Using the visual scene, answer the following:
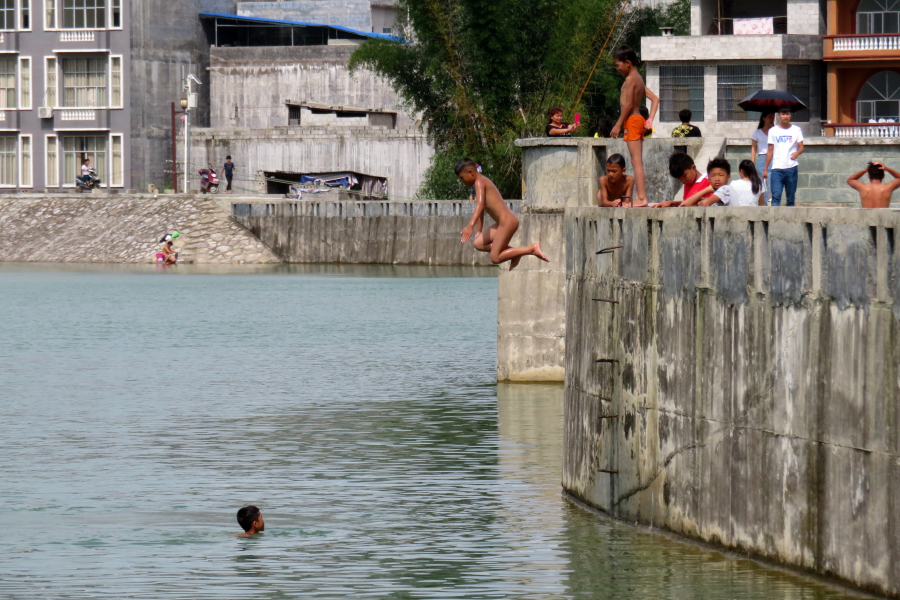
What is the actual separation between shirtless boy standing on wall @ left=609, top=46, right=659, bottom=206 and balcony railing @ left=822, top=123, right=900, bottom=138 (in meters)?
38.4

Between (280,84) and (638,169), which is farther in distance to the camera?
(280,84)

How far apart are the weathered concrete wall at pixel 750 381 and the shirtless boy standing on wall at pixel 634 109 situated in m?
3.37

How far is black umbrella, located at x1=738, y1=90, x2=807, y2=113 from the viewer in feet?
82.2

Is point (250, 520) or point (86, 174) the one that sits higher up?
point (86, 174)

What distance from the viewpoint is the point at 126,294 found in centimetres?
5859

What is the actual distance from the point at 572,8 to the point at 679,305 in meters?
59.2

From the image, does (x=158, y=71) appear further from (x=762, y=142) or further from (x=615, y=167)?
(x=615, y=167)

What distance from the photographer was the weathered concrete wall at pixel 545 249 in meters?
27.2

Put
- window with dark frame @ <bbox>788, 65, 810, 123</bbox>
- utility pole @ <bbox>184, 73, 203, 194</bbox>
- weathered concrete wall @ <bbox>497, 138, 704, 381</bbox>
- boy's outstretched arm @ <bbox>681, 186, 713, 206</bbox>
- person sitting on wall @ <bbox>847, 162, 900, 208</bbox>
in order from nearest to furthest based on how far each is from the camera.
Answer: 1. boy's outstretched arm @ <bbox>681, 186, 713, 206</bbox>
2. person sitting on wall @ <bbox>847, 162, 900, 208</bbox>
3. weathered concrete wall @ <bbox>497, 138, 704, 381</bbox>
4. window with dark frame @ <bbox>788, 65, 810, 123</bbox>
5. utility pole @ <bbox>184, 73, 203, 194</bbox>

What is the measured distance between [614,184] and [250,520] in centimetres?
702

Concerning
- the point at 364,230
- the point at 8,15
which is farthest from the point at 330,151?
the point at 8,15

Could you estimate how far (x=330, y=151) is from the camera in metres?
87.6

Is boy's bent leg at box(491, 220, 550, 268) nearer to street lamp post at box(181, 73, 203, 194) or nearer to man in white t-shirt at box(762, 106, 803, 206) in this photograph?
A: man in white t-shirt at box(762, 106, 803, 206)

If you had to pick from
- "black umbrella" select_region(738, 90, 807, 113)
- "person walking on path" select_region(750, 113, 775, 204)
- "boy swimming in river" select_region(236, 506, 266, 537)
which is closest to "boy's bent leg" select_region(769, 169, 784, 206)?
"person walking on path" select_region(750, 113, 775, 204)
